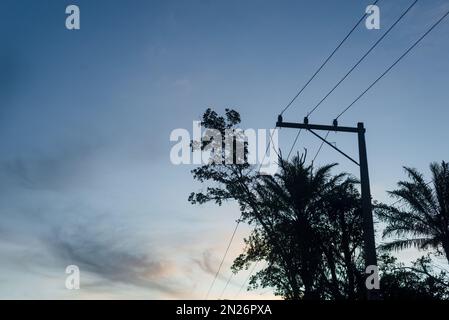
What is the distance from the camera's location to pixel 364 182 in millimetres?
12367

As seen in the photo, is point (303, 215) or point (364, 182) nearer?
point (364, 182)

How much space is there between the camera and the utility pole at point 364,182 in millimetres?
11344

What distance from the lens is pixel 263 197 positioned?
79.5ft

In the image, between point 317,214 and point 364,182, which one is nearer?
point 364,182

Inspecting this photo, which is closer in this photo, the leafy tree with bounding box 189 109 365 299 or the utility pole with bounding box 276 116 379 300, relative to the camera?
the utility pole with bounding box 276 116 379 300

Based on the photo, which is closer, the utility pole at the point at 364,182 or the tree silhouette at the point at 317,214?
the utility pole at the point at 364,182

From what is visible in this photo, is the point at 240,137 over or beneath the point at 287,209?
over

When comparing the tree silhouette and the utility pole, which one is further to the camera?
the tree silhouette

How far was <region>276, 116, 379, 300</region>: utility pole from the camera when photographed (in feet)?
37.2

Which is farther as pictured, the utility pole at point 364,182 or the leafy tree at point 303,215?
the leafy tree at point 303,215
